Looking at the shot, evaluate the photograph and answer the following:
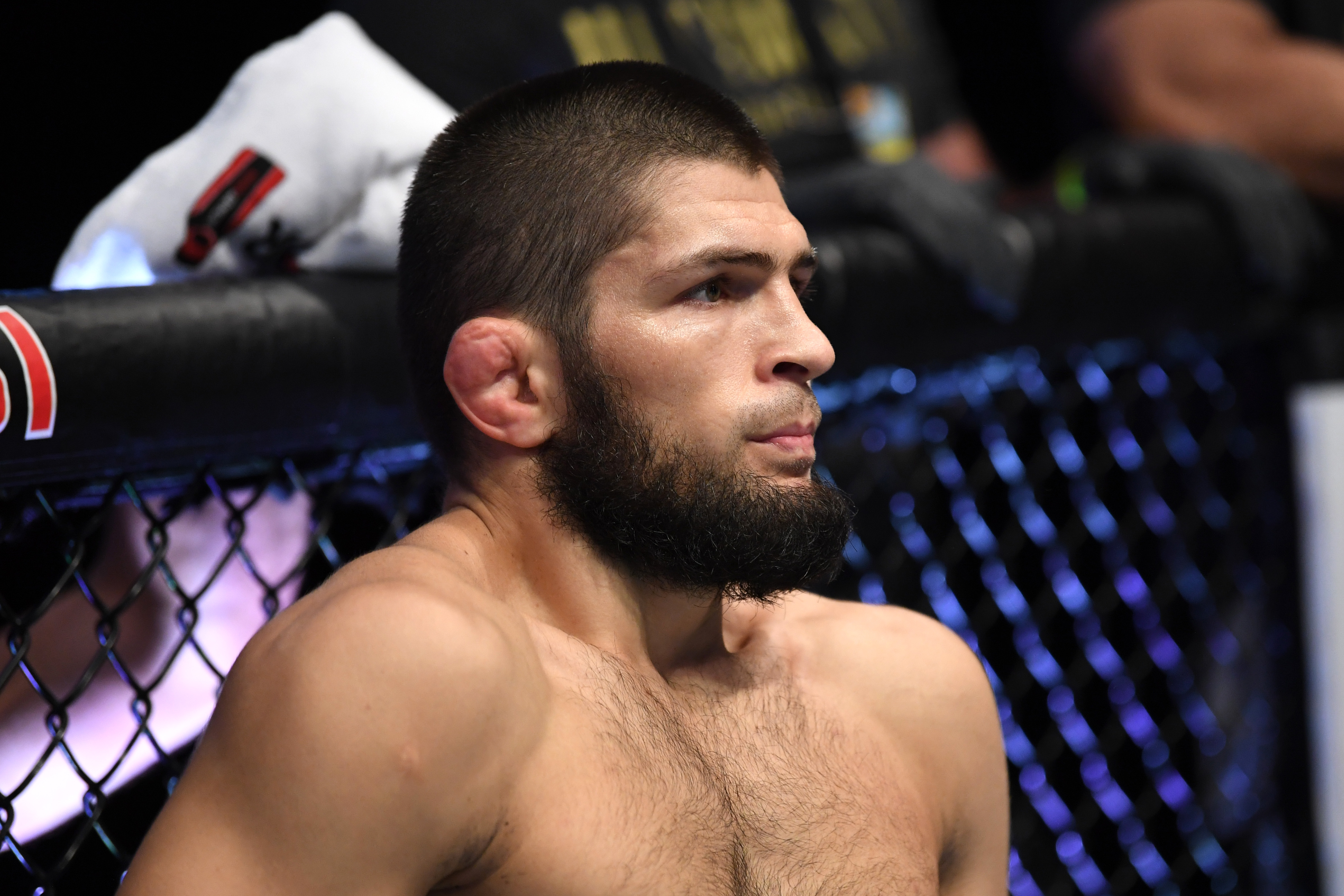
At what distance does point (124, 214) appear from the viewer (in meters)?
1.02

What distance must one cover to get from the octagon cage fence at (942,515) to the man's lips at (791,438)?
0.31 meters

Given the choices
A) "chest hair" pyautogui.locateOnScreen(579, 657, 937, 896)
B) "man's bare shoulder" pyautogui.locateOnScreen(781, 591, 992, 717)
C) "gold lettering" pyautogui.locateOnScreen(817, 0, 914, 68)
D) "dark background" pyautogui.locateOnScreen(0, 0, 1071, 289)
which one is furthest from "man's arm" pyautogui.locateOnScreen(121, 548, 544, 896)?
"gold lettering" pyautogui.locateOnScreen(817, 0, 914, 68)

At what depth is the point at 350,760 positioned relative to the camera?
27.1 inches

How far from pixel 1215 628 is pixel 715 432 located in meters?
1.06

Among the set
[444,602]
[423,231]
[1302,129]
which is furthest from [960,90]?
[444,602]

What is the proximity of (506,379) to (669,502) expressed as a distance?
0.15m

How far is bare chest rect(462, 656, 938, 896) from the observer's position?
2.55ft

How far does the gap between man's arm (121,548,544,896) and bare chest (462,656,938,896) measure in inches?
1.9

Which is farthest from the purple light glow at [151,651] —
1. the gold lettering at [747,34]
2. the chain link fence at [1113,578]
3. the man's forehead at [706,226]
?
the gold lettering at [747,34]

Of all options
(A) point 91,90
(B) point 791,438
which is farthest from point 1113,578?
(A) point 91,90

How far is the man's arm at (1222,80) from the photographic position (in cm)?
182

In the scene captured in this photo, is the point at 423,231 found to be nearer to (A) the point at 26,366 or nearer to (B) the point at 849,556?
(A) the point at 26,366

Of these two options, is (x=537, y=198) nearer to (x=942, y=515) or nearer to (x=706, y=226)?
(x=706, y=226)

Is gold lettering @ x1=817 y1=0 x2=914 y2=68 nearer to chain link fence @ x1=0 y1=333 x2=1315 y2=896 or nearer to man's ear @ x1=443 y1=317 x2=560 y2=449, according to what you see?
chain link fence @ x1=0 y1=333 x2=1315 y2=896
